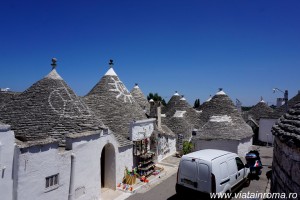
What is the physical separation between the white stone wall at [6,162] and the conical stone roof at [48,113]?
282 cm

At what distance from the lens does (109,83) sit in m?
16.4

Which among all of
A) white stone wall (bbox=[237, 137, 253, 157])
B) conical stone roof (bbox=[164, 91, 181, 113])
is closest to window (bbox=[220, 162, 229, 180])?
white stone wall (bbox=[237, 137, 253, 157])

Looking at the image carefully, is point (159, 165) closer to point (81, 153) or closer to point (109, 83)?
point (109, 83)

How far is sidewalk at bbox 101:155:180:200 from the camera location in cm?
1103

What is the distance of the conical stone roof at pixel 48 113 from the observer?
10.0m

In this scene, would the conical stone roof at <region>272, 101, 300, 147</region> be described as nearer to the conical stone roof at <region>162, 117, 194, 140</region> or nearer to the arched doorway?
the arched doorway

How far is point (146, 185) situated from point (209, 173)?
5197mm

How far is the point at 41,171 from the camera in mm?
7852

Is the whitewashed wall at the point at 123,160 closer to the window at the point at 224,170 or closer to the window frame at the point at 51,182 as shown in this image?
the window frame at the point at 51,182

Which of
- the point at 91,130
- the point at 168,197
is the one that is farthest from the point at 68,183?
the point at 168,197

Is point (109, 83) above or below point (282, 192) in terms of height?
above

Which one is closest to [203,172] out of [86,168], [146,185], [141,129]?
[86,168]

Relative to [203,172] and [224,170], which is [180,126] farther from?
[203,172]

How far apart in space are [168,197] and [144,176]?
2843mm
